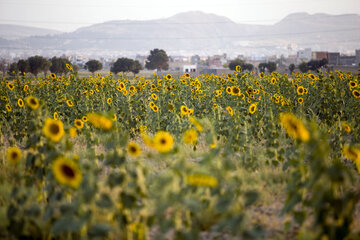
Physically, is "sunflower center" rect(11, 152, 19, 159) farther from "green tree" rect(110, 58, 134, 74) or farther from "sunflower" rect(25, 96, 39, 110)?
"green tree" rect(110, 58, 134, 74)

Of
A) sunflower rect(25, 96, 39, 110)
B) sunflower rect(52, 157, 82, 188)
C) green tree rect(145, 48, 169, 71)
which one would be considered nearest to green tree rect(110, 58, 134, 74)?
green tree rect(145, 48, 169, 71)

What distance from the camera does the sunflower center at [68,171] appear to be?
2442mm

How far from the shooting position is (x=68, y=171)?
8.08 ft

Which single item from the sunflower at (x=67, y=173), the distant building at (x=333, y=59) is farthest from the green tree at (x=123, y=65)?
the sunflower at (x=67, y=173)

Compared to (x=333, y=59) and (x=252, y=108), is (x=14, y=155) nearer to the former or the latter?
(x=252, y=108)

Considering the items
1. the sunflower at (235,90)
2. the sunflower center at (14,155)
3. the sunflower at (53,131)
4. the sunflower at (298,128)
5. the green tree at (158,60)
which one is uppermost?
the green tree at (158,60)

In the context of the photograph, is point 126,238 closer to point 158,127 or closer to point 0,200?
point 0,200

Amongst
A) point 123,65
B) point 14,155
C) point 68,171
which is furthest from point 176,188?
point 123,65

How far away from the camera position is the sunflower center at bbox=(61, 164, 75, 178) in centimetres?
Result: 244

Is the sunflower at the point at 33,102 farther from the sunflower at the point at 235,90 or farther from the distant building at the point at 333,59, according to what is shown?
the distant building at the point at 333,59

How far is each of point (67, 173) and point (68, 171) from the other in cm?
2

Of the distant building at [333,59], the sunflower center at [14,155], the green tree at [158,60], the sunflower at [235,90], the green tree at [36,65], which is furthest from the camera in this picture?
the distant building at [333,59]

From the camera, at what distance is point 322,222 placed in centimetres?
226

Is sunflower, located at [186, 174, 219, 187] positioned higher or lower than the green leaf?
higher
